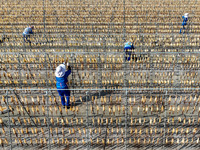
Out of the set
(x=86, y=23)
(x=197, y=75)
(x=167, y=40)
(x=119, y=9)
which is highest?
(x=119, y=9)

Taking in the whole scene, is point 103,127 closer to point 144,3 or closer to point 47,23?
point 47,23

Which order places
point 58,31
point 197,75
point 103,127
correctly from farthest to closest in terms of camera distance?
point 58,31, point 197,75, point 103,127

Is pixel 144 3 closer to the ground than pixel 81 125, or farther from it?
farther from it

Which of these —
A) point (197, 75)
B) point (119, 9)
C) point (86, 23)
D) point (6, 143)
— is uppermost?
point (119, 9)

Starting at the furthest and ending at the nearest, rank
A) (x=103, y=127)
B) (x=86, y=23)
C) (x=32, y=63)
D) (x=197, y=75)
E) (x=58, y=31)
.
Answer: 1. (x=86, y=23)
2. (x=58, y=31)
3. (x=32, y=63)
4. (x=197, y=75)
5. (x=103, y=127)

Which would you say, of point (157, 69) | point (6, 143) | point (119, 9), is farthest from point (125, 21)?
point (6, 143)

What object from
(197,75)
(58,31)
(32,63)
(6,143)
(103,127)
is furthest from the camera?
(58,31)

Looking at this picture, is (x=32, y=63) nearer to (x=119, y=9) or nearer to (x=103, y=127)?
(x=103, y=127)

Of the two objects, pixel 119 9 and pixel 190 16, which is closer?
pixel 190 16

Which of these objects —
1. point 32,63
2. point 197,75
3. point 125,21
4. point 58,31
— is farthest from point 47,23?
point 197,75
